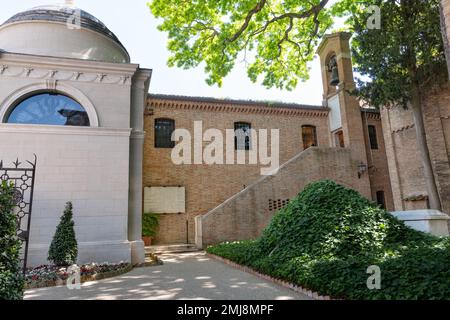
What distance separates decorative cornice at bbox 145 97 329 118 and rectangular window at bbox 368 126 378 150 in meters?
3.64

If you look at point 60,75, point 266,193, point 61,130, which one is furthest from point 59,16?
point 266,193

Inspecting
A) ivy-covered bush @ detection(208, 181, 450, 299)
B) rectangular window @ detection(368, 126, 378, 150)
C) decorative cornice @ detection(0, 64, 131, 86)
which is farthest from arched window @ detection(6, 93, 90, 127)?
rectangular window @ detection(368, 126, 378, 150)

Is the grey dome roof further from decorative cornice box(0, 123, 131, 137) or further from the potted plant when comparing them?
the potted plant

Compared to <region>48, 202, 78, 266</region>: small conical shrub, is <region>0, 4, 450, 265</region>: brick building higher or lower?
higher


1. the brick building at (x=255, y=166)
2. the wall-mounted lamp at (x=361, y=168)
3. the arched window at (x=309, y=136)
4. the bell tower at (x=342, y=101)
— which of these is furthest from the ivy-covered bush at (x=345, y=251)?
the arched window at (x=309, y=136)

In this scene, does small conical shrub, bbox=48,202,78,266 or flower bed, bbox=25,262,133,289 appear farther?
small conical shrub, bbox=48,202,78,266

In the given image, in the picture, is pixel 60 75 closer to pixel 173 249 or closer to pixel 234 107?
pixel 173 249

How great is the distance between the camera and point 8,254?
3.96 metres

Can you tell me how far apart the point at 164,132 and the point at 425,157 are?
13.5 meters

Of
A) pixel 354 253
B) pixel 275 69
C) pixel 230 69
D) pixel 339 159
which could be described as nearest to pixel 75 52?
pixel 230 69

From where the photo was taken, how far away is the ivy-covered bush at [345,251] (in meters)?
4.40

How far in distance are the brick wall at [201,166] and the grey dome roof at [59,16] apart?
5198 millimetres

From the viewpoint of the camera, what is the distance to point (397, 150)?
654 inches

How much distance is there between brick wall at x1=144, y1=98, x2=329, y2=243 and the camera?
53.7 ft
